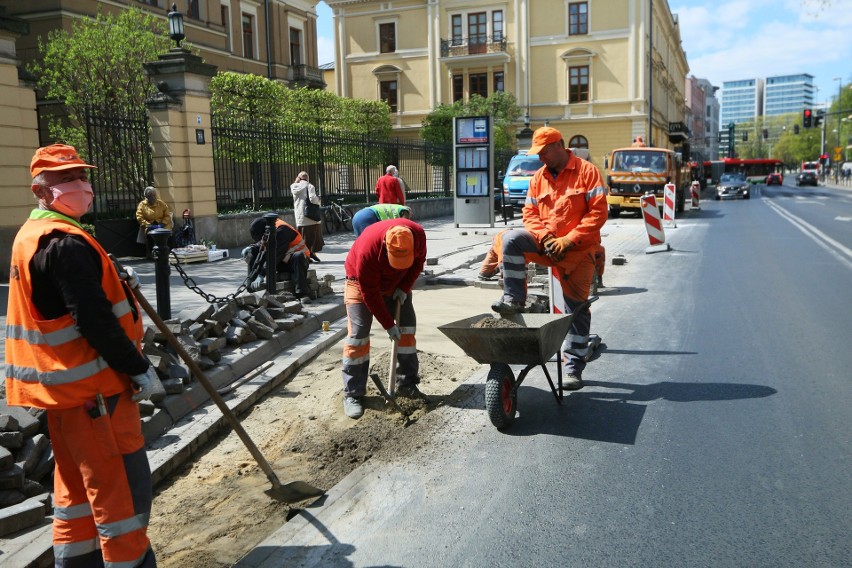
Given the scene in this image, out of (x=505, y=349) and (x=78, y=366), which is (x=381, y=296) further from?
(x=78, y=366)

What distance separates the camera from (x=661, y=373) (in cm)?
636

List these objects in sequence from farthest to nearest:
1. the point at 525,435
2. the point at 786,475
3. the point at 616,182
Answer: the point at 616,182 < the point at 525,435 < the point at 786,475

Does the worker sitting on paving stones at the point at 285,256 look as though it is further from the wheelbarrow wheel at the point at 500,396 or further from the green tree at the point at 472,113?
the green tree at the point at 472,113

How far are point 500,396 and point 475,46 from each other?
4776 cm

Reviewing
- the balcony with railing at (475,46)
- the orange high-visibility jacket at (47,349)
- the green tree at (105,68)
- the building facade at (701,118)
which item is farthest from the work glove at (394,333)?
the building facade at (701,118)

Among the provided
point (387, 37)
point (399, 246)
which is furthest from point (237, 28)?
point (399, 246)

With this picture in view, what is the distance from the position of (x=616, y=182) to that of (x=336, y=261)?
51.2 ft

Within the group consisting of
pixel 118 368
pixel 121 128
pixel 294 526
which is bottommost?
pixel 294 526

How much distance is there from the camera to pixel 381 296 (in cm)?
539

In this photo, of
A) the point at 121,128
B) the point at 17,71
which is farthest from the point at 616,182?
the point at 17,71

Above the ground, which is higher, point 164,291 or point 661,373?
point 164,291

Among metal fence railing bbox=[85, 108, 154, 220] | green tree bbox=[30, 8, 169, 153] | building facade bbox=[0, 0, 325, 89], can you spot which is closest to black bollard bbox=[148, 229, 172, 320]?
metal fence railing bbox=[85, 108, 154, 220]

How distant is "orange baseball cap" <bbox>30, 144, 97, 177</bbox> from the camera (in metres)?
2.93

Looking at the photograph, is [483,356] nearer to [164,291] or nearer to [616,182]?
[164,291]
